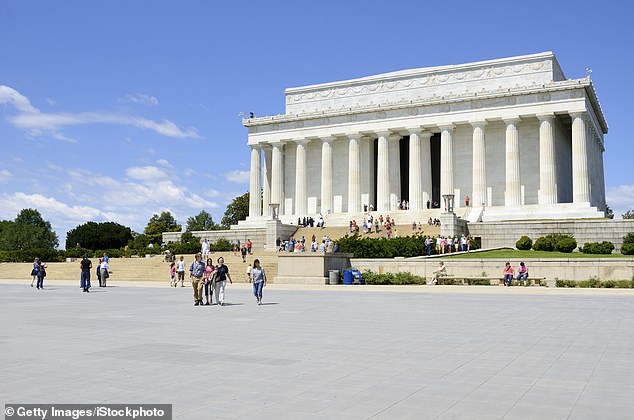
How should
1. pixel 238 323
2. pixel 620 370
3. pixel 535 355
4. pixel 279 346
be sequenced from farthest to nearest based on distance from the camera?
pixel 238 323, pixel 279 346, pixel 535 355, pixel 620 370

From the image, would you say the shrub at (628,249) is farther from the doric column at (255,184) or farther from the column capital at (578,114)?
the doric column at (255,184)

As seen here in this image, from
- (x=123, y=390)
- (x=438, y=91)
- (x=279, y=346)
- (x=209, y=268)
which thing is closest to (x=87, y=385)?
(x=123, y=390)

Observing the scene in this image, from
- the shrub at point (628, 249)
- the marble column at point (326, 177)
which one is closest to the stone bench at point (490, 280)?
the shrub at point (628, 249)

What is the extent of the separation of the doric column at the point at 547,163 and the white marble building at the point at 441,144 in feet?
0.33

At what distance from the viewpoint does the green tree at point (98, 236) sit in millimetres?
78625

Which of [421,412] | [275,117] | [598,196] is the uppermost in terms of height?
[275,117]

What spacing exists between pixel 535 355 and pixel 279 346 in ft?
15.7

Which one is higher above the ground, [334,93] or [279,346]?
[334,93]

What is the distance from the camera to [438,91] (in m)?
73.1

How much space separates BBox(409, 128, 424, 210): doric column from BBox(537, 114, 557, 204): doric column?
12.5 meters

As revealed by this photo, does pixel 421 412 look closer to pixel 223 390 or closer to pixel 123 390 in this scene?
pixel 223 390

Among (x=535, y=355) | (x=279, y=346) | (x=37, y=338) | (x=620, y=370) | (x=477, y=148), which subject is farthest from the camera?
(x=477, y=148)

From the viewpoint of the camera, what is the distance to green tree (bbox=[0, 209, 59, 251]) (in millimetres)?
117125

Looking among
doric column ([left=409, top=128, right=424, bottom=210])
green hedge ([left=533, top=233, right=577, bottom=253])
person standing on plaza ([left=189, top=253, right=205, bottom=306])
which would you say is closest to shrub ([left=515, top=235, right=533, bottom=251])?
green hedge ([left=533, top=233, right=577, bottom=253])
